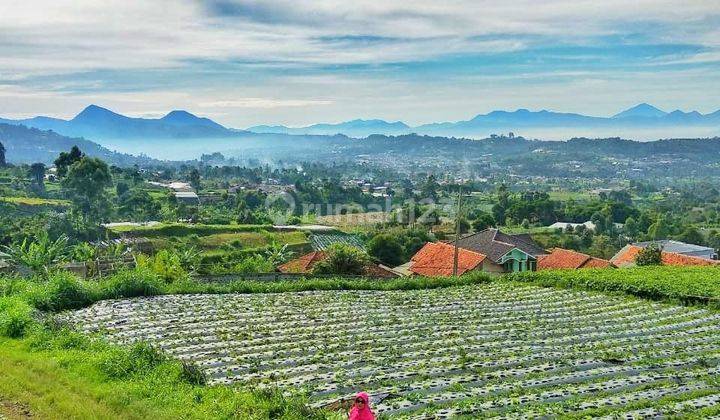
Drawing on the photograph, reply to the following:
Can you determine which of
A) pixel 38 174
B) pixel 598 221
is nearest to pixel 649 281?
pixel 598 221

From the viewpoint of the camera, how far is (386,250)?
40719mm

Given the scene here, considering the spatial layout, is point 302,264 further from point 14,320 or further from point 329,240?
point 329,240

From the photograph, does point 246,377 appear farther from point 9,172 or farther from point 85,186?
point 9,172

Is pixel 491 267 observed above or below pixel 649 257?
below

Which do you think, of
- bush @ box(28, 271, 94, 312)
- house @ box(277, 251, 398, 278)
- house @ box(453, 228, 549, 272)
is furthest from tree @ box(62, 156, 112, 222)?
bush @ box(28, 271, 94, 312)

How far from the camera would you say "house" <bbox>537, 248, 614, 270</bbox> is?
33812 millimetres

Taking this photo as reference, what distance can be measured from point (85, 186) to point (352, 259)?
4942 centimetres

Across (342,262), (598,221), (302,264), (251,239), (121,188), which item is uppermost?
(342,262)

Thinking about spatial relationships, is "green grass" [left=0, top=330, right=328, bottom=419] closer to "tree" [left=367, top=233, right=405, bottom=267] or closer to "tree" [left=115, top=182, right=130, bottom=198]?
"tree" [left=367, top=233, right=405, bottom=267]

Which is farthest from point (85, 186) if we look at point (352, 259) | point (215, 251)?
point (352, 259)

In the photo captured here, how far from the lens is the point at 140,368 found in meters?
10.6

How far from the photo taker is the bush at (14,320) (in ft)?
42.4

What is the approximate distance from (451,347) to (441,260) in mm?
19452

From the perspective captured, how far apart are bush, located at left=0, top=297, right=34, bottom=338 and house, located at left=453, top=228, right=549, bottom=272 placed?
842 inches
